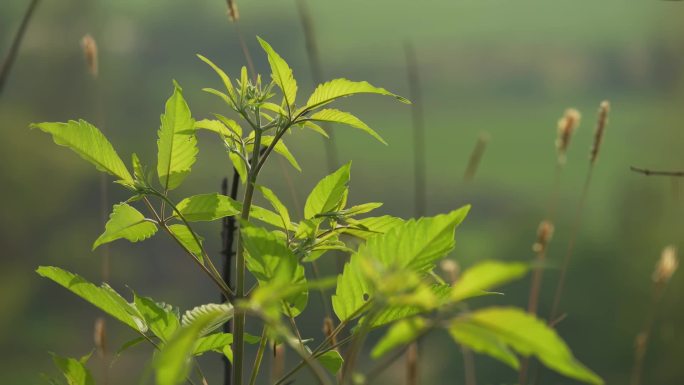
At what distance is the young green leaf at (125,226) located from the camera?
0.40 m

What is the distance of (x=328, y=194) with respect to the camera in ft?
1.44

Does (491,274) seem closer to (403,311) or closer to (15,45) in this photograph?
(403,311)

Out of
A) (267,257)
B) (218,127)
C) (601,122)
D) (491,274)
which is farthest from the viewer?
(601,122)

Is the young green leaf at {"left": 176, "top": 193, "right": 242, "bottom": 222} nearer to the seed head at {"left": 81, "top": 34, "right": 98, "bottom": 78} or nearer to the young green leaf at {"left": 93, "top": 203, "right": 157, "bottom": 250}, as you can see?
the young green leaf at {"left": 93, "top": 203, "right": 157, "bottom": 250}

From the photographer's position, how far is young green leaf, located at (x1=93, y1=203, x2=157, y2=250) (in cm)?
40

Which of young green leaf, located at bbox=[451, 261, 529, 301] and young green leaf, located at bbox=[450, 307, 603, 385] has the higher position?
young green leaf, located at bbox=[451, 261, 529, 301]

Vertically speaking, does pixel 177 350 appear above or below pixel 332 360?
above

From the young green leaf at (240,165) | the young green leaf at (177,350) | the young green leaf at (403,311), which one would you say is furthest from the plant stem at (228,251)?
the young green leaf at (177,350)

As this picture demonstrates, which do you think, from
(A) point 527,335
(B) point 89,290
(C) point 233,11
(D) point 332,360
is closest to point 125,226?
(B) point 89,290

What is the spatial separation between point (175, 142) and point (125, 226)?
0.06 m

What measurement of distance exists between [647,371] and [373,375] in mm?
6601

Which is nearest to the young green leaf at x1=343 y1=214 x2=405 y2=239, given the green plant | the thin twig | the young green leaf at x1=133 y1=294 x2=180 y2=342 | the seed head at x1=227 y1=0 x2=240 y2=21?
the green plant

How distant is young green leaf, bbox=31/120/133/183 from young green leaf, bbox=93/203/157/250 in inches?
0.9

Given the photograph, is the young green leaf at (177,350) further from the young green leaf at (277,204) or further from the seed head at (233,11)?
the seed head at (233,11)
